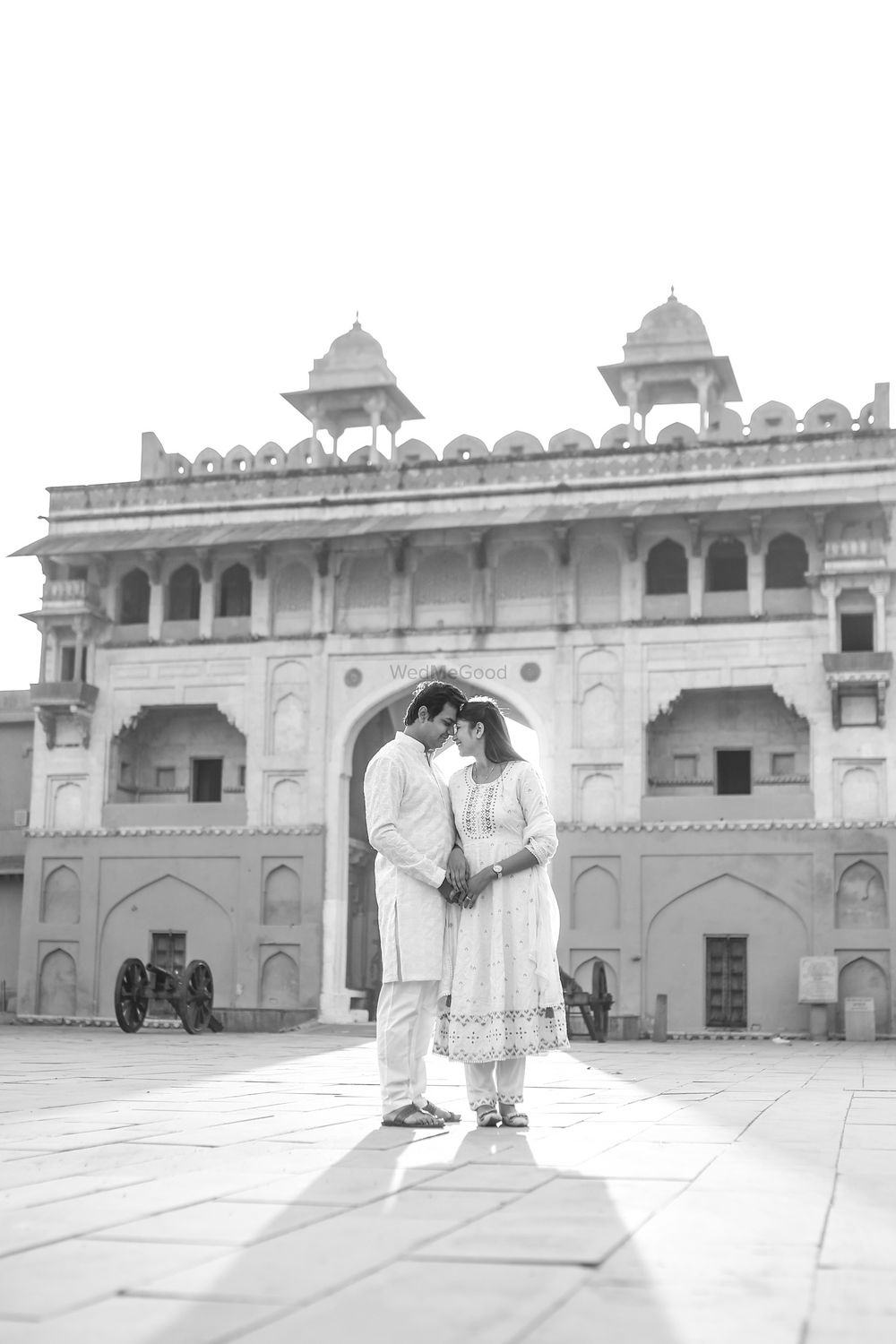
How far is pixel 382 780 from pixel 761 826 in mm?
16244

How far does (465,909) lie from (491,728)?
67 cm

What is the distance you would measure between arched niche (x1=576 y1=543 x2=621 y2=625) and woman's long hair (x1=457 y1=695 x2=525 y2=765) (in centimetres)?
1695

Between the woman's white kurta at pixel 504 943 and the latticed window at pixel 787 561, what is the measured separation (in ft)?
57.3

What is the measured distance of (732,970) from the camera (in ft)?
70.9

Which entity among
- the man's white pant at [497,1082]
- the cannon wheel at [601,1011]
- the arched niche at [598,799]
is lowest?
the cannon wheel at [601,1011]

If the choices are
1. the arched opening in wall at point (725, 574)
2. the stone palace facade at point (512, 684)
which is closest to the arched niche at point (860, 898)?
the stone palace facade at point (512, 684)

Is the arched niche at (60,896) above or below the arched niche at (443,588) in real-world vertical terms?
below

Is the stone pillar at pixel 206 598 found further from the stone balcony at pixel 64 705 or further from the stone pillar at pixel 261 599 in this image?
the stone balcony at pixel 64 705

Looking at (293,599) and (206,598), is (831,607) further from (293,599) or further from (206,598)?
(206,598)

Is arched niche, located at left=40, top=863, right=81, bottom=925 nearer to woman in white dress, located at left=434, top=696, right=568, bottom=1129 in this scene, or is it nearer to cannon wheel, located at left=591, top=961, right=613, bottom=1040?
cannon wheel, located at left=591, top=961, right=613, bottom=1040

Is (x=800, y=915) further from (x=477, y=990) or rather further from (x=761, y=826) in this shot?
(x=477, y=990)

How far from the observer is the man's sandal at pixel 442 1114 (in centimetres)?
561

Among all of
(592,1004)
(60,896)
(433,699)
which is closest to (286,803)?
(60,896)

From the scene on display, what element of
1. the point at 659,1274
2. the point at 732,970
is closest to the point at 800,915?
the point at 732,970
